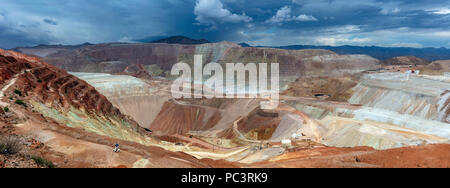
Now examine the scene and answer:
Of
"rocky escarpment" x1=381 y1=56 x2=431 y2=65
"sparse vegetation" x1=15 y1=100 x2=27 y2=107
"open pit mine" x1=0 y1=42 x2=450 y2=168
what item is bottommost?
"open pit mine" x1=0 y1=42 x2=450 y2=168

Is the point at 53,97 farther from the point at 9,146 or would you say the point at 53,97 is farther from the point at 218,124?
the point at 218,124

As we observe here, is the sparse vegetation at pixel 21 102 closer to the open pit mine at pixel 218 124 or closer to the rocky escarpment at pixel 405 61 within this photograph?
the open pit mine at pixel 218 124

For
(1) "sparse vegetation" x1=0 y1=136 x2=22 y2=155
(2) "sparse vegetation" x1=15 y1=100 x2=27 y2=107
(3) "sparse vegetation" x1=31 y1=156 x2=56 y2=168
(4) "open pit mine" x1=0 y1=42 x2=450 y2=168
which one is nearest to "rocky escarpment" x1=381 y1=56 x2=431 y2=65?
(4) "open pit mine" x1=0 y1=42 x2=450 y2=168

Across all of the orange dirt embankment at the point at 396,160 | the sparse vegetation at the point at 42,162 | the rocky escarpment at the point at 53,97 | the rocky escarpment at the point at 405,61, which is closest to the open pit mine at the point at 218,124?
the orange dirt embankment at the point at 396,160

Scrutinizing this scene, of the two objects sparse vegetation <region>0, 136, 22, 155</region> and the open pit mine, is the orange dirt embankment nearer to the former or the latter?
the open pit mine
